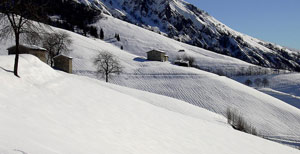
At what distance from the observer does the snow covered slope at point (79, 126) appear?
938cm

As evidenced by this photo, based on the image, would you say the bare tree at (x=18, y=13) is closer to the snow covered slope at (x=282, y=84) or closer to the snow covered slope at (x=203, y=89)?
the snow covered slope at (x=203, y=89)

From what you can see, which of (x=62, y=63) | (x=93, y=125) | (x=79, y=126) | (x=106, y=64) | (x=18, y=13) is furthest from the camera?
(x=106, y=64)

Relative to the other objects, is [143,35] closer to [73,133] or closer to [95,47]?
[95,47]

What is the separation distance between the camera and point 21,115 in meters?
11.4

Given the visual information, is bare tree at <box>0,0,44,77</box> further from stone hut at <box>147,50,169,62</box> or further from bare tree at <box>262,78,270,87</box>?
bare tree at <box>262,78,270,87</box>

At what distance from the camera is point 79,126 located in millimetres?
13086

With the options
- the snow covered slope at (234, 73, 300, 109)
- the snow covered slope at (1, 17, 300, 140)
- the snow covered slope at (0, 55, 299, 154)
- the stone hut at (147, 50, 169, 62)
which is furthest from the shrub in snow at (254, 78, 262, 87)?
the snow covered slope at (0, 55, 299, 154)

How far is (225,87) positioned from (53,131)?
5788 cm

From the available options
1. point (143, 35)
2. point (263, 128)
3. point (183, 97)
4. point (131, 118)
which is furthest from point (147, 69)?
point (143, 35)

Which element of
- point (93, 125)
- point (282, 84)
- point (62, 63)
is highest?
point (62, 63)

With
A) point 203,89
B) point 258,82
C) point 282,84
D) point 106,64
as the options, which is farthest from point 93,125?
point 282,84

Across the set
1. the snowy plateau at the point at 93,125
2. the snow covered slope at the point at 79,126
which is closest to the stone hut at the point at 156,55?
the snowy plateau at the point at 93,125

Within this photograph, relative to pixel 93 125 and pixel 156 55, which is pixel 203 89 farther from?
pixel 93 125

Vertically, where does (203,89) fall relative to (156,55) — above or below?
below
